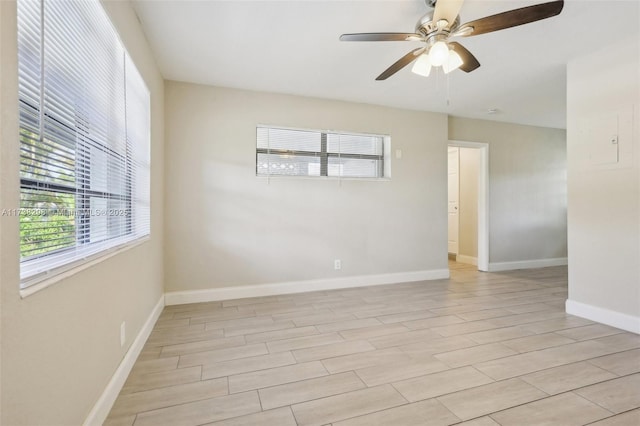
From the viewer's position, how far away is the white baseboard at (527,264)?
4902 mm

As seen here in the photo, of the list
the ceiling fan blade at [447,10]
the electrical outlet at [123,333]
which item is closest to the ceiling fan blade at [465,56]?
the ceiling fan blade at [447,10]

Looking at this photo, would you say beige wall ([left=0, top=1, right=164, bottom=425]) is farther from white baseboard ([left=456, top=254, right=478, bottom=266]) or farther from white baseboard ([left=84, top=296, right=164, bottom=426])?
white baseboard ([left=456, top=254, right=478, bottom=266])

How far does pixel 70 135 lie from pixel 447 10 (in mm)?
2051

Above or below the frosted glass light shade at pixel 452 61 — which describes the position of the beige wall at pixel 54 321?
below

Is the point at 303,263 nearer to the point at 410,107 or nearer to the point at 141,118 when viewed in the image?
the point at 141,118

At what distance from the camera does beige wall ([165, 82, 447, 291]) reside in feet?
10.8

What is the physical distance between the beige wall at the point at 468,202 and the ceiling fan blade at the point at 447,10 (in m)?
4.06

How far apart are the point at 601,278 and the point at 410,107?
9.29 feet

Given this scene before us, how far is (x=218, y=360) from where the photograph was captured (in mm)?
2045

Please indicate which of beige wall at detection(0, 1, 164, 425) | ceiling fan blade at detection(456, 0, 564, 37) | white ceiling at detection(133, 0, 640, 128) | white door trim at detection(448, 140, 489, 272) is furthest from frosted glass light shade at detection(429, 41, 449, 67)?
white door trim at detection(448, 140, 489, 272)

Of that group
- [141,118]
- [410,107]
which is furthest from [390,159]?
[141,118]

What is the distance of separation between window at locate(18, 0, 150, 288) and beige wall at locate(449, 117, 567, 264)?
174 inches

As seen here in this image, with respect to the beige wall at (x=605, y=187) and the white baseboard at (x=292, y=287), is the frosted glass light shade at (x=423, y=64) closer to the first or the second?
the beige wall at (x=605, y=187)

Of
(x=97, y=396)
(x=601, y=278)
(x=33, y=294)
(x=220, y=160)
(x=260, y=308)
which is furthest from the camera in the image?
(x=220, y=160)
